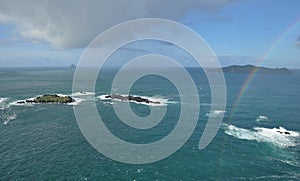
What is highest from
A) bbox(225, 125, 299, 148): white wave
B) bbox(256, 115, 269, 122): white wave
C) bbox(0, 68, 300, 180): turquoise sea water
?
bbox(256, 115, 269, 122): white wave

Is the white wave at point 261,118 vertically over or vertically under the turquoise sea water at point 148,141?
over

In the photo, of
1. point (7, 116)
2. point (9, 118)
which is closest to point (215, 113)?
point (9, 118)

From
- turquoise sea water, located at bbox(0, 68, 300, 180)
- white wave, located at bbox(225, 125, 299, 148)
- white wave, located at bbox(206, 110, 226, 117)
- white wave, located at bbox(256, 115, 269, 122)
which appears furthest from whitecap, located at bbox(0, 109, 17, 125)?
white wave, located at bbox(256, 115, 269, 122)

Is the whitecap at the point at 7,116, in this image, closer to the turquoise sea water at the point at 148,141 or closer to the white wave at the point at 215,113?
the turquoise sea water at the point at 148,141

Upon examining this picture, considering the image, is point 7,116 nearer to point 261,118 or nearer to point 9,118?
point 9,118

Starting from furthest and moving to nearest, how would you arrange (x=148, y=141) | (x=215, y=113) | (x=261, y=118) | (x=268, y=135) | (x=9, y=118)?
(x=215, y=113) → (x=261, y=118) → (x=9, y=118) → (x=268, y=135) → (x=148, y=141)

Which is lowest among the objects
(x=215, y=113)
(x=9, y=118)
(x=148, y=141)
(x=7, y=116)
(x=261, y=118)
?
(x=148, y=141)

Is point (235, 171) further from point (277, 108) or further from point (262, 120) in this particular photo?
point (277, 108)

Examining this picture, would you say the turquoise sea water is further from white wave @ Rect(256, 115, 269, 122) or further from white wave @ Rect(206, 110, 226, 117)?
white wave @ Rect(206, 110, 226, 117)

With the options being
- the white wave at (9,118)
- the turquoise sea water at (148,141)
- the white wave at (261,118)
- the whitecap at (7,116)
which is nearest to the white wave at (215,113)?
the turquoise sea water at (148,141)
